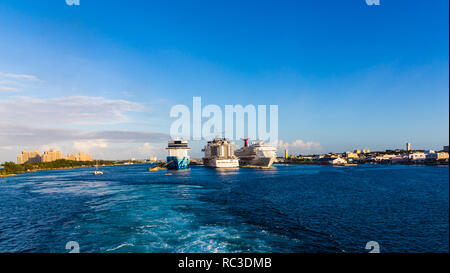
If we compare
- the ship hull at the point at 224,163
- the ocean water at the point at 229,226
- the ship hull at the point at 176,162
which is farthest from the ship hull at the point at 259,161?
the ocean water at the point at 229,226

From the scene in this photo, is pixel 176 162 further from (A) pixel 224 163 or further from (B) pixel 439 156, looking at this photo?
(B) pixel 439 156

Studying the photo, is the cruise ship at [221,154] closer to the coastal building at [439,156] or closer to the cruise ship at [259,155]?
the cruise ship at [259,155]

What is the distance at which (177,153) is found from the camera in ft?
336

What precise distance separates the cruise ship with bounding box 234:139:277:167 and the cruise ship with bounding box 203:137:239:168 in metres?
10.7

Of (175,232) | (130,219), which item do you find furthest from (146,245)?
(130,219)

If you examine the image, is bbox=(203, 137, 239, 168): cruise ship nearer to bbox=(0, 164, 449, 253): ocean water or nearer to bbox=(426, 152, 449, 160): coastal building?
bbox=(0, 164, 449, 253): ocean water

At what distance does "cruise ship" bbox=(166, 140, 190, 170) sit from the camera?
10206 cm

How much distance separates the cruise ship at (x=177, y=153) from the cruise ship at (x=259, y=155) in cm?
3829

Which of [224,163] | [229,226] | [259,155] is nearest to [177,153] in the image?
[224,163]

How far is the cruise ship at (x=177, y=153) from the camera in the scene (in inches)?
4018

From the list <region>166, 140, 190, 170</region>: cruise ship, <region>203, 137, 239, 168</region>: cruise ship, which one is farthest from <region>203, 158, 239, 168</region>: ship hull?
<region>166, 140, 190, 170</region>: cruise ship
